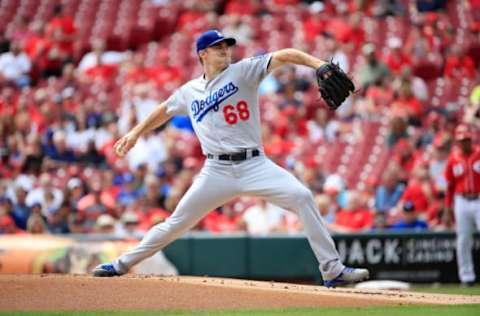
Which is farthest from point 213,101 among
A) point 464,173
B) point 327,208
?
point 327,208

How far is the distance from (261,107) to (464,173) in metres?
5.32

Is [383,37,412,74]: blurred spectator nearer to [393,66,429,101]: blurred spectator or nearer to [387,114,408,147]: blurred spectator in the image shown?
[393,66,429,101]: blurred spectator

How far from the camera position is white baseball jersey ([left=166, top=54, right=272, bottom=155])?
771cm

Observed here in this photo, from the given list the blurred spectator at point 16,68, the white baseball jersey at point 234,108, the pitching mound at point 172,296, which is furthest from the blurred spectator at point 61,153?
the white baseball jersey at point 234,108

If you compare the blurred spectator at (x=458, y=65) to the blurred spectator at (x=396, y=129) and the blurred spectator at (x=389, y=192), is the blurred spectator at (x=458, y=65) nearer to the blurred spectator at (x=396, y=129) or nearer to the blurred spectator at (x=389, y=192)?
the blurred spectator at (x=396, y=129)

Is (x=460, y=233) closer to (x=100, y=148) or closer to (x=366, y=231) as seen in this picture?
(x=366, y=231)

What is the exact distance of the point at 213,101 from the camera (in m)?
7.78

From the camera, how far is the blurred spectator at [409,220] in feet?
41.7

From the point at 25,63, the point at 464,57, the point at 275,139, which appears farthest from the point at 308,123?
the point at 25,63

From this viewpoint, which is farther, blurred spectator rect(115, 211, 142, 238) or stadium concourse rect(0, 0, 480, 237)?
stadium concourse rect(0, 0, 480, 237)

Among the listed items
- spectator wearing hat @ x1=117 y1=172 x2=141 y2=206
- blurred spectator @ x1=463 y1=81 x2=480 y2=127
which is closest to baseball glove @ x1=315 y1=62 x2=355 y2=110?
blurred spectator @ x1=463 y1=81 x2=480 y2=127

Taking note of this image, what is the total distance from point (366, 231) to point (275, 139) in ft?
10.0

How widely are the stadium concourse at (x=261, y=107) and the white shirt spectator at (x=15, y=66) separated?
0.02m

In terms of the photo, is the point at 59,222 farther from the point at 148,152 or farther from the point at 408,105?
the point at 408,105
